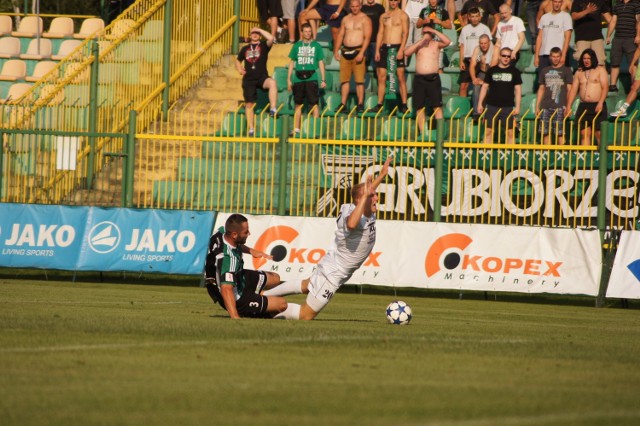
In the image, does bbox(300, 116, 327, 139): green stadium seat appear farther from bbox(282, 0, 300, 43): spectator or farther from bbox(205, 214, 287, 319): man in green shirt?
bbox(205, 214, 287, 319): man in green shirt

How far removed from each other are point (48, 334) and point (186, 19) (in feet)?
61.0

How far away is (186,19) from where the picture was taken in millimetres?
27938

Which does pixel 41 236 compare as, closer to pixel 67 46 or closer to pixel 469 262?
pixel 469 262

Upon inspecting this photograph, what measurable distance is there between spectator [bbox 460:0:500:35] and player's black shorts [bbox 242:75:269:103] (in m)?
4.53

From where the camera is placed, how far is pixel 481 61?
24625 millimetres

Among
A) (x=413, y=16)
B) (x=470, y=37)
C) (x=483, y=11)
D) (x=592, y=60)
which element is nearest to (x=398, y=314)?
(x=592, y=60)

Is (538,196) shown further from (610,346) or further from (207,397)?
(207,397)

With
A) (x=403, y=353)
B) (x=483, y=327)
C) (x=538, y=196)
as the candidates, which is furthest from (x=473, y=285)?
(x=403, y=353)

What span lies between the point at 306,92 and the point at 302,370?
16787mm

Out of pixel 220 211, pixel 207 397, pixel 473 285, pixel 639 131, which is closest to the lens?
pixel 207 397

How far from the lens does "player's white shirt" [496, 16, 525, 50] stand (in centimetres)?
2447

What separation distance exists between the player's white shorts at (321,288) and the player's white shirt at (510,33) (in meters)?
12.3

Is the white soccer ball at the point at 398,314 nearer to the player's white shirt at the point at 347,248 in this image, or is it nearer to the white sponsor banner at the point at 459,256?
the player's white shirt at the point at 347,248

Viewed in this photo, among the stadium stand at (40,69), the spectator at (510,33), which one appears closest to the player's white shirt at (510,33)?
the spectator at (510,33)
